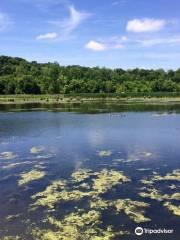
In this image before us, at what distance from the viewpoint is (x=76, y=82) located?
466ft

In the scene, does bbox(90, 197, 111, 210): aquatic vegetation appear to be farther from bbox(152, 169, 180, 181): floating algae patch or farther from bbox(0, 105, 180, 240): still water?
bbox(152, 169, 180, 181): floating algae patch

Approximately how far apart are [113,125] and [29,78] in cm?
9851

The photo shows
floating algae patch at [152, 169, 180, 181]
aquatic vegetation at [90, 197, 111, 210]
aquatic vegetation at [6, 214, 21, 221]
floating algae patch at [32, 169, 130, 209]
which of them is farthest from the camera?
floating algae patch at [152, 169, 180, 181]

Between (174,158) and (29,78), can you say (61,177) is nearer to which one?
(174,158)

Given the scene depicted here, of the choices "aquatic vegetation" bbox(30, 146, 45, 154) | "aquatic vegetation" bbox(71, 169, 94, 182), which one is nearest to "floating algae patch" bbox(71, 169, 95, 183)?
"aquatic vegetation" bbox(71, 169, 94, 182)

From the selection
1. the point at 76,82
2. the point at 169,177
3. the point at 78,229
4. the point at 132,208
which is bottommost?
the point at 78,229

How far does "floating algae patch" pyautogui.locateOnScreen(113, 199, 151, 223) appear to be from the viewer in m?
13.7

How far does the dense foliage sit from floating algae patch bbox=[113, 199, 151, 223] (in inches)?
4651

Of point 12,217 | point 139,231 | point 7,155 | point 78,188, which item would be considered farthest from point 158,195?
point 7,155

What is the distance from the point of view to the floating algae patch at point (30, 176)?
19.1 m

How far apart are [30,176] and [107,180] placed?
4159 mm

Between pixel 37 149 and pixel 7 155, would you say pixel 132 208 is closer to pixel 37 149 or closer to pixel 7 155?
pixel 7 155

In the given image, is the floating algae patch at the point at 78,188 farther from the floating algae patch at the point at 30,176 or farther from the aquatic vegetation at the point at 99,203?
the floating algae patch at the point at 30,176

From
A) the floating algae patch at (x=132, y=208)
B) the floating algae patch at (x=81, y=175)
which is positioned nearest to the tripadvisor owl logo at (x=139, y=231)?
the floating algae patch at (x=132, y=208)
